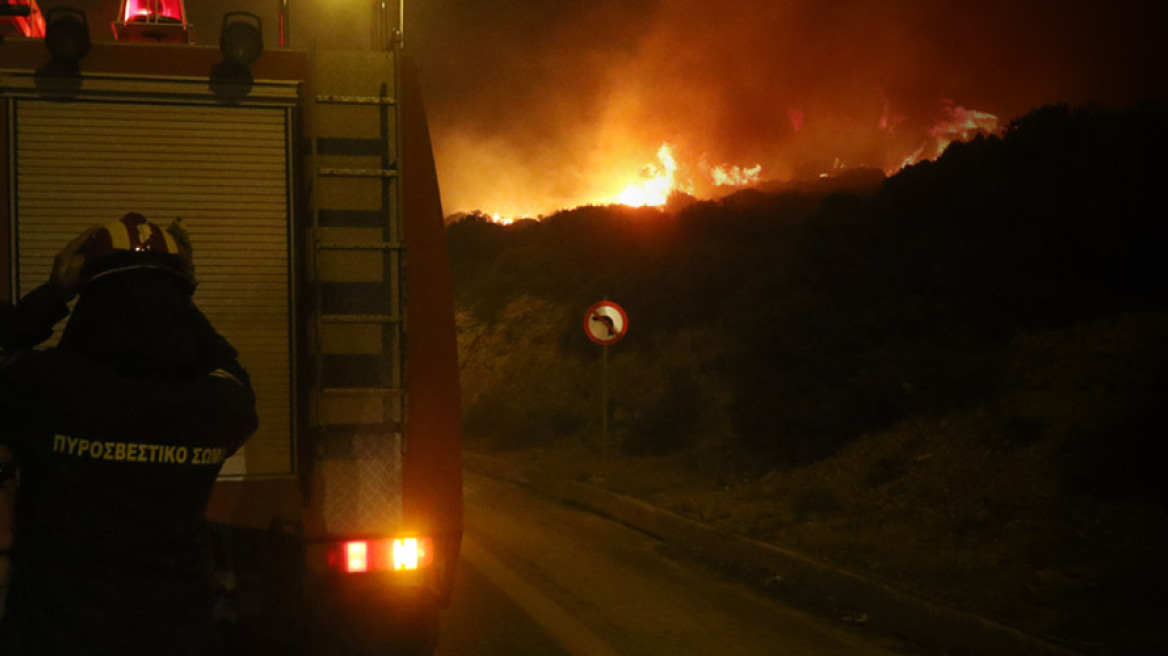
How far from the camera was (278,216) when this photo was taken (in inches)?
173

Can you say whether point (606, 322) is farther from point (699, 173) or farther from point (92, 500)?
point (699, 173)

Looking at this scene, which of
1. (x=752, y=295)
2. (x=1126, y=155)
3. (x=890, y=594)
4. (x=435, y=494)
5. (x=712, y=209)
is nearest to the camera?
(x=435, y=494)

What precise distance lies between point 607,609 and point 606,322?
316 inches

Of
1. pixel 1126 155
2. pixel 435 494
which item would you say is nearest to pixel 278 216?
pixel 435 494

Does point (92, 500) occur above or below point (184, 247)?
below

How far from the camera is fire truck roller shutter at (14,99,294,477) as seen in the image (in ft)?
13.9

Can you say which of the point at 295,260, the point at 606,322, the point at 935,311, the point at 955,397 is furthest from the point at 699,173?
the point at 295,260

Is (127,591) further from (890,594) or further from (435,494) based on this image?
(890,594)

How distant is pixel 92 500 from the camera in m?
2.42

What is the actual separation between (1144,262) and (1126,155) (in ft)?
5.68

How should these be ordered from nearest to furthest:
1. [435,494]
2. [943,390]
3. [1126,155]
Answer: [435,494] < [943,390] < [1126,155]

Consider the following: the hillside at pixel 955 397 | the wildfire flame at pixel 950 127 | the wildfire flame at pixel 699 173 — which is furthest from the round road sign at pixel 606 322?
the wildfire flame at pixel 699 173

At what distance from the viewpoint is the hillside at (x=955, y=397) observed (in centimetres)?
839

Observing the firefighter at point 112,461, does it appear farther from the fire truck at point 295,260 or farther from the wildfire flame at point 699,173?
the wildfire flame at point 699,173
